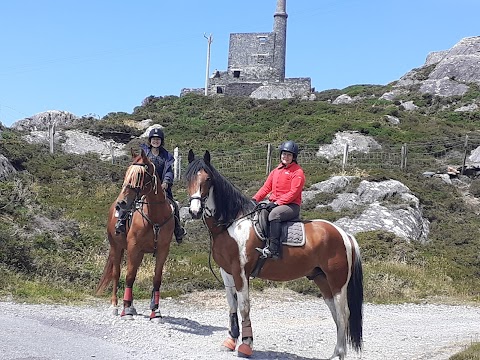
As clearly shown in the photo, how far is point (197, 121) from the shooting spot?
155 feet

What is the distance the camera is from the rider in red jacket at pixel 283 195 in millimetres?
7512

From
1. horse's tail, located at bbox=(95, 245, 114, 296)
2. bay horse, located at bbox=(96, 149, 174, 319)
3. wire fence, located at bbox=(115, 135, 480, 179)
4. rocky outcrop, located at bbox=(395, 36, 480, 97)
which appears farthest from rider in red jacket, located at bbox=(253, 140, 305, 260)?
rocky outcrop, located at bbox=(395, 36, 480, 97)

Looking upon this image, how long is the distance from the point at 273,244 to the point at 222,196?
0.92 m

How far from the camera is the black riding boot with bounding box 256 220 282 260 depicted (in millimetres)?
7484

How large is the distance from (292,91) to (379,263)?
49.9m

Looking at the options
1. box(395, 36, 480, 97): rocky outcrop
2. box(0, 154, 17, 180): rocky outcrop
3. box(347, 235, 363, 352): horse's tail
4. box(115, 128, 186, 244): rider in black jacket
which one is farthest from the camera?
box(395, 36, 480, 97): rocky outcrop

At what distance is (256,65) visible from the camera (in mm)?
72000

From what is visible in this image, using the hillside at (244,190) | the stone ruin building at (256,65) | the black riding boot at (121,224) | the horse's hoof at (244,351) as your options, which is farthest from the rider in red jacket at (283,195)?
the stone ruin building at (256,65)

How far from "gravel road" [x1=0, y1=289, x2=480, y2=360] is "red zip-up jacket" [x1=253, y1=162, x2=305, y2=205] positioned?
2.11 meters

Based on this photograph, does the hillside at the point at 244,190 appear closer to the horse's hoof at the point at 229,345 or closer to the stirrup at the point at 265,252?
the horse's hoof at the point at 229,345

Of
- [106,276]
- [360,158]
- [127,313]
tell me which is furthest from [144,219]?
[360,158]

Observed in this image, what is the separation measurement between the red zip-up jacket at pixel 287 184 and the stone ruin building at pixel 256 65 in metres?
58.4

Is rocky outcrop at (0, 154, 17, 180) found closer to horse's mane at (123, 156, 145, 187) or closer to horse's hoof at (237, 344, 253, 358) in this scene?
horse's mane at (123, 156, 145, 187)

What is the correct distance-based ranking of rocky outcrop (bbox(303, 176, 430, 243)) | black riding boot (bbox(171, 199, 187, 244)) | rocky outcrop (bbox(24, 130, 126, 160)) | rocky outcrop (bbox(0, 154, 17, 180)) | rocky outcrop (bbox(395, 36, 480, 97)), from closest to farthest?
black riding boot (bbox(171, 199, 187, 244)) → rocky outcrop (bbox(303, 176, 430, 243)) → rocky outcrop (bbox(0, 154, 17, 180)) → rocky outcrop (bbox(24, 130, 126, 160)) → rocky outcrop (bbox(395, 36, 480, 97))
